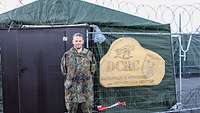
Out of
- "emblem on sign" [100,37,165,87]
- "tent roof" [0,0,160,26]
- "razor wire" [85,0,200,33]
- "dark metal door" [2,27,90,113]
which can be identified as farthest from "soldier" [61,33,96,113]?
"razor wire" [85,0,200,33]

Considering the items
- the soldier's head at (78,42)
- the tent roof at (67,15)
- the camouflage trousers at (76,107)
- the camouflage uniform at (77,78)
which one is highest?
the tent roof at (67,15)

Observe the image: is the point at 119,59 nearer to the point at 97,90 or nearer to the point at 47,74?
the point at 97,90

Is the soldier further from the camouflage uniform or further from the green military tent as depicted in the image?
the green military tent

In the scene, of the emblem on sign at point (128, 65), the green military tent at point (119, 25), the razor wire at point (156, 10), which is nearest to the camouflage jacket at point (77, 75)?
the emblem on sign at point (128, 65)

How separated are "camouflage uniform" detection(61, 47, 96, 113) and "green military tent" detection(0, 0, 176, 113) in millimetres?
1530

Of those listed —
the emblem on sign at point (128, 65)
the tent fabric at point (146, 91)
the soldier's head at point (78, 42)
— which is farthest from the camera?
the tent fabric at point (146, 91)

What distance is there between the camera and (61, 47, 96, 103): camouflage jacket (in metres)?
7.58

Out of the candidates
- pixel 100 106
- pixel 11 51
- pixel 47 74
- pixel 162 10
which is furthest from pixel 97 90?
pixel 162 10

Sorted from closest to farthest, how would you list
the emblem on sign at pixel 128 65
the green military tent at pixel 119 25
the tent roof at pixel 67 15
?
1. the emblem on sign at pixel 128 65
2. the green military tent at pixel 119 25
3. the tent roof at pixel 67 15

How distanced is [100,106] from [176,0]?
6.92 m

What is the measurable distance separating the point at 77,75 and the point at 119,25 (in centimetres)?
245

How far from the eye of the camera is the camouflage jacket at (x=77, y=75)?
7578mm

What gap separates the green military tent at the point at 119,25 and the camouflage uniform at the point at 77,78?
153 cm

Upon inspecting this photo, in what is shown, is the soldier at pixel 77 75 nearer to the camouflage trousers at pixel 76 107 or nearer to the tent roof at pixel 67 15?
the camouflage trousers at pixel 76 107
